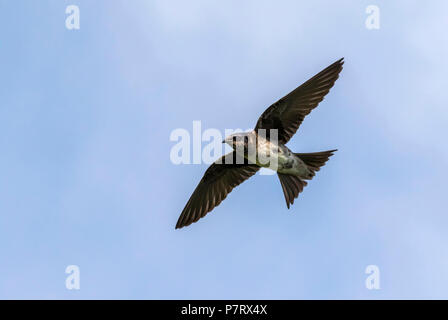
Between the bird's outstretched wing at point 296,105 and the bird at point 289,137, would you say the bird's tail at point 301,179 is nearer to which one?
the bird at point 289,137

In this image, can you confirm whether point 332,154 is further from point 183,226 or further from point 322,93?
point 183,226

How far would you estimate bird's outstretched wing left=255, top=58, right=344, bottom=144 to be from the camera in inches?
444

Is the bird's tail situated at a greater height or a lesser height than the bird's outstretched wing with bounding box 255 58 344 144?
lesser

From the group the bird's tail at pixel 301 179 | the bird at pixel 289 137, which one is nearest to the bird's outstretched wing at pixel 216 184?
the bird at pixel 289 137

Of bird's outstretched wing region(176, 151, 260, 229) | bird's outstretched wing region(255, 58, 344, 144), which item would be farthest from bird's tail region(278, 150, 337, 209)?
bird's outstretched wing region(176, 151, 260, 229)

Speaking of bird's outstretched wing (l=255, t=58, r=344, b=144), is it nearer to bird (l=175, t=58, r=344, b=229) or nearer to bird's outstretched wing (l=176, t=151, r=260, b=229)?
bird (l=175, t=58, r=344, b=229)

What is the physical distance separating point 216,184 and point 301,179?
188cm

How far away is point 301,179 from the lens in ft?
37.7

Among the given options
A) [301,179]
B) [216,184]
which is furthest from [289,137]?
[216,184]

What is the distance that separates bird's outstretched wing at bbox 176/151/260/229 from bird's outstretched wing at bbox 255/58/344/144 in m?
1.22

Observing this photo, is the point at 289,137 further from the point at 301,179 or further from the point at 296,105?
the point at 301,179

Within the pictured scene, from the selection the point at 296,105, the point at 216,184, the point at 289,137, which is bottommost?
the point at 216,184

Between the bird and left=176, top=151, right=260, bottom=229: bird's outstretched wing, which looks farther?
left=176, top=151, right=260, bottom=229: bird's outstretched wing
